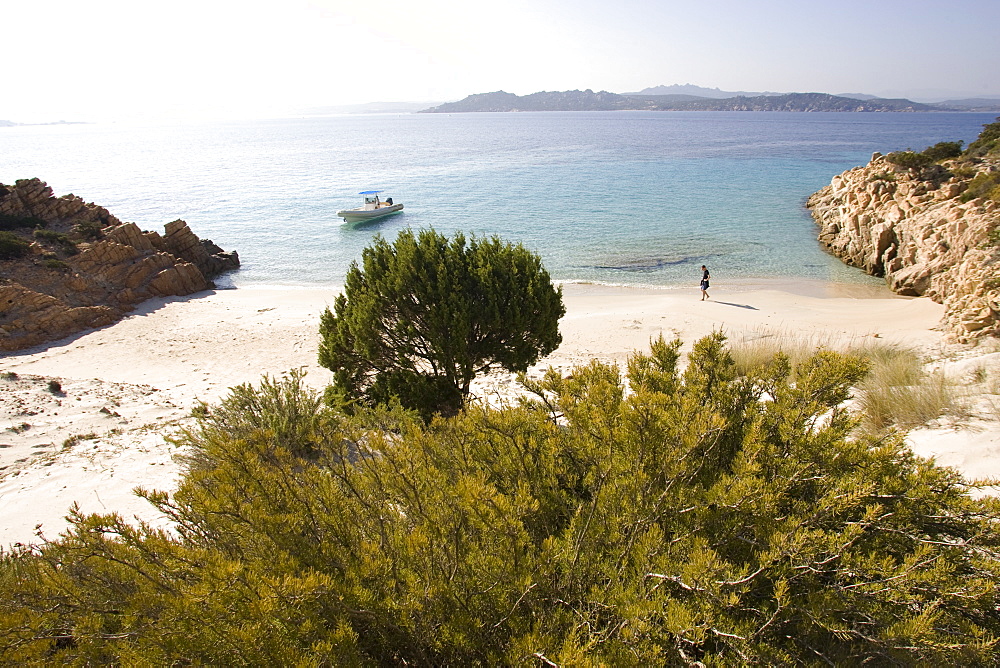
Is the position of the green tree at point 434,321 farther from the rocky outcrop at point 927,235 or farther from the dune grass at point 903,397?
the rocky outcrop at point 927,235

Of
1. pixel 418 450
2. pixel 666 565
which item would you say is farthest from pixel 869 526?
pixel 418 450

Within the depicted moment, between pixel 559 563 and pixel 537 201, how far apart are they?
42.2 metres

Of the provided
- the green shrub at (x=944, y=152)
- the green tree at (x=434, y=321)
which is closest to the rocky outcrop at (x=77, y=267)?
the green tree at (x=434, y=321)

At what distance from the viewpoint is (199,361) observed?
1436 cm

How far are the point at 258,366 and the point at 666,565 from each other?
43.7ft

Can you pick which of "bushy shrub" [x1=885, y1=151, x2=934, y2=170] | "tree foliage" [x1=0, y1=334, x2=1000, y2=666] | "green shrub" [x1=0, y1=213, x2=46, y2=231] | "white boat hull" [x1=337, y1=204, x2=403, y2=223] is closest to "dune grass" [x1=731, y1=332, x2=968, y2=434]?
"tree foliage" [x1=0, y1=334, x2=1000, y2=666]

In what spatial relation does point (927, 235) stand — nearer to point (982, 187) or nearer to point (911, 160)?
point (982, 187)

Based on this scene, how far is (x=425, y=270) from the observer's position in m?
8.25

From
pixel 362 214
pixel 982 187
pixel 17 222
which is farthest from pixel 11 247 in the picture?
pixel 982 187

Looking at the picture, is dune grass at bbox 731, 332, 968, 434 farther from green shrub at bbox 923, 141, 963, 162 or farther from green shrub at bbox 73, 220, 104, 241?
green shrub at bbox 923, 141, 963, 162

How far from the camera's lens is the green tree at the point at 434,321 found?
8.11 meters

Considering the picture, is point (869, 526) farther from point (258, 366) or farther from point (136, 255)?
point (136, 255)

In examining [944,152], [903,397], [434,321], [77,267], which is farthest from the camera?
[944,152]

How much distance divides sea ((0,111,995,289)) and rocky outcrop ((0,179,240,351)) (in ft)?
11.1
